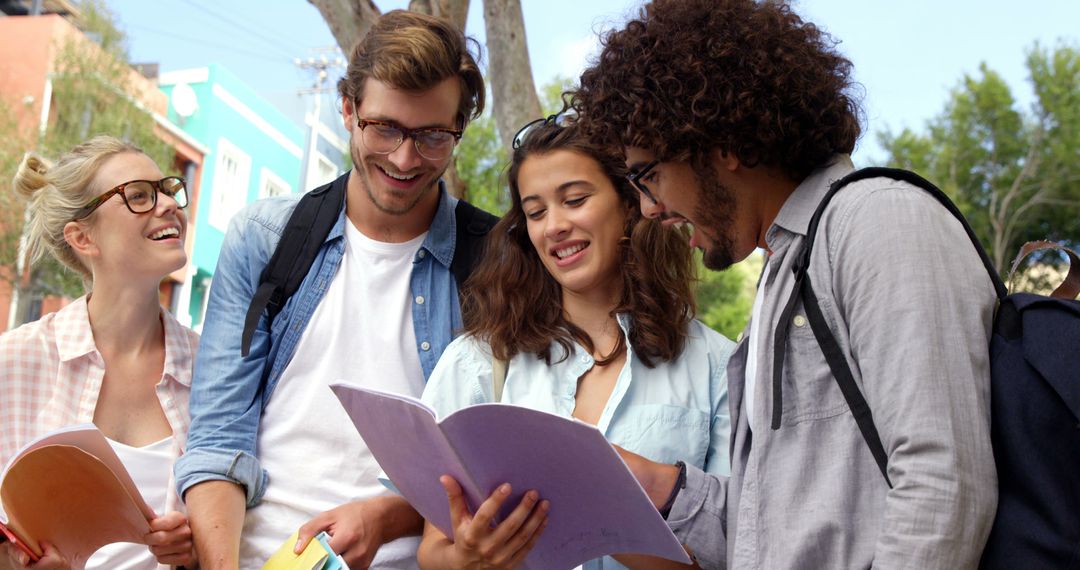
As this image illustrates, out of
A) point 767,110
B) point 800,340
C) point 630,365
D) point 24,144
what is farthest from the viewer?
point 24,144

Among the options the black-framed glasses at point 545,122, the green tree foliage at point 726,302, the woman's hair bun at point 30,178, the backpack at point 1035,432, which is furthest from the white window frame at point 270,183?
the backpack at point 1035,432

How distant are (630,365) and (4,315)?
23.5m

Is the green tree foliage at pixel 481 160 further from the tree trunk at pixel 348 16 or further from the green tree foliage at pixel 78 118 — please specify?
the tree trunk at pixel 348 16

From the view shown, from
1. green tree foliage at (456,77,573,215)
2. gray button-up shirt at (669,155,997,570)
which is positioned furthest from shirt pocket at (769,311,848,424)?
green tree foliage at (456,77,573,215)

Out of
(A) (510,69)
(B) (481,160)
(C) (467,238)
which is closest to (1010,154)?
(B) (481,160)

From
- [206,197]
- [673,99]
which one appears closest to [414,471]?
[673,99]

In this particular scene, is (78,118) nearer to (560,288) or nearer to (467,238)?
(467,238)

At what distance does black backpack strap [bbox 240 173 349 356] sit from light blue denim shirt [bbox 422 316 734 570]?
0.54m

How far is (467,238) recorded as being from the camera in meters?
3.54

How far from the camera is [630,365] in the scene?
3.05m

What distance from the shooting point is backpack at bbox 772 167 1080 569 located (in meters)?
1.73

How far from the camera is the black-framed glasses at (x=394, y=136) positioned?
10.8 ft

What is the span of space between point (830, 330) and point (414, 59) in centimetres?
173

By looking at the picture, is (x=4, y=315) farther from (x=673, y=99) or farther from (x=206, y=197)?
(x=673, y=99)
